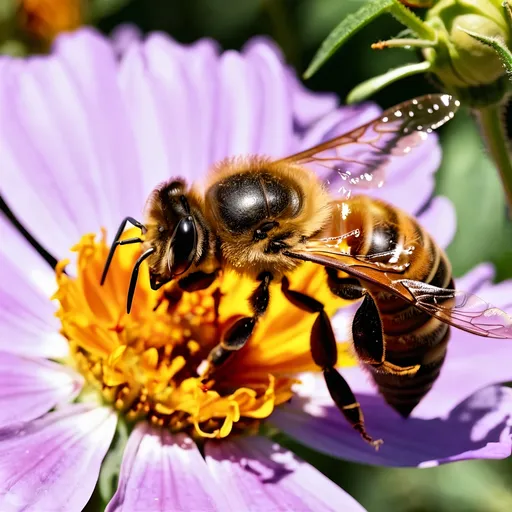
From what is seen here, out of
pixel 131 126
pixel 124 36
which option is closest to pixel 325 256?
pixel 131 126

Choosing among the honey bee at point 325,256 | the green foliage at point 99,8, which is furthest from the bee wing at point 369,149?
the green foliage at point 99,8

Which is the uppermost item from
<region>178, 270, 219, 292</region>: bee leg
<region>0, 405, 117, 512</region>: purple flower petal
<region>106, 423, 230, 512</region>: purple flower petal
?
<region>178, 270, 219, 292</region>: bee leg

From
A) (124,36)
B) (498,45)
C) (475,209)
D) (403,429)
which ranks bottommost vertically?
(403,429)

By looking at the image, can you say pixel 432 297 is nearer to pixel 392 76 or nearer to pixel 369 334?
pixel 369 334

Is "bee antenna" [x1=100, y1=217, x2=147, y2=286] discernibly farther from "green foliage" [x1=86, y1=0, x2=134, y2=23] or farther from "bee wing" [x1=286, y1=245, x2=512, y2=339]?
"green foliage" [x1=86, y1=0, x2=134, y2=23]

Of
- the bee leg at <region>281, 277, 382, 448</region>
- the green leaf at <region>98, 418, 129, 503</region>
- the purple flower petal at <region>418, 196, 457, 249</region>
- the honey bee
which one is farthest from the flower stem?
the green leaf at <region>98, 418, 129, 503</region>

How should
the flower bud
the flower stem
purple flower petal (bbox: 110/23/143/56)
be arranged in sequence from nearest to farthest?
the flower bud, the flower stem, purple flower petal (bbox: 110/23/143/56)
